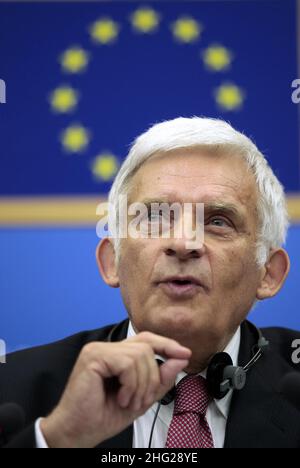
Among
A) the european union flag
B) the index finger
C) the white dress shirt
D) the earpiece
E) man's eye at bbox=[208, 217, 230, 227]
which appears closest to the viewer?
the index finger

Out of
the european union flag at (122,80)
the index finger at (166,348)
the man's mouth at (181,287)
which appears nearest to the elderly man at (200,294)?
the man's mouth at (181,287)

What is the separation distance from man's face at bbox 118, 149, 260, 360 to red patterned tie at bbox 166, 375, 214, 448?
0.12 m

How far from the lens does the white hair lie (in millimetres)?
1973

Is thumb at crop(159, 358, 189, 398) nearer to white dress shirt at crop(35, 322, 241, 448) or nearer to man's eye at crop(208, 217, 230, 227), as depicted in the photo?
white dress shirt at crop(35, 322, 241, 448)

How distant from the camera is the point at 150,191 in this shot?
6.31 feet

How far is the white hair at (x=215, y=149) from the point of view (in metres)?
1.97

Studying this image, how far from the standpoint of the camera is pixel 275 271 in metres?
2.15

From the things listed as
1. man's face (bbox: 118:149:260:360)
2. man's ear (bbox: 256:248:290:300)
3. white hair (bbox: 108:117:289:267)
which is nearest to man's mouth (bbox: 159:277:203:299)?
man's face (bbox: 118:149:260:360)

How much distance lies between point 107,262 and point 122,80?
1.01 metres

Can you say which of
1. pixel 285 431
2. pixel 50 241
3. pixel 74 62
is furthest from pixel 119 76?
pixel 285 431

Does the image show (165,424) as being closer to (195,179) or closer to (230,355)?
(230,355)

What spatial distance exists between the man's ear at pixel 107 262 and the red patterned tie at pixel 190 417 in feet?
1.41

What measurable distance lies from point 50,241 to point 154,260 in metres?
1.01

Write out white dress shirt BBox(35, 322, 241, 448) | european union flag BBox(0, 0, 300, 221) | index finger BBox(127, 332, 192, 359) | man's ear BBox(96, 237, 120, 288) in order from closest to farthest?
1. index finger BBox(127, 332, 192, 359)
2. white dress shirt BBox(35, 322, 241, 448)
3. man's ear BBox(96, 237, 120, 288)
4. european union flag BBox(0, 0, 300, 221)
